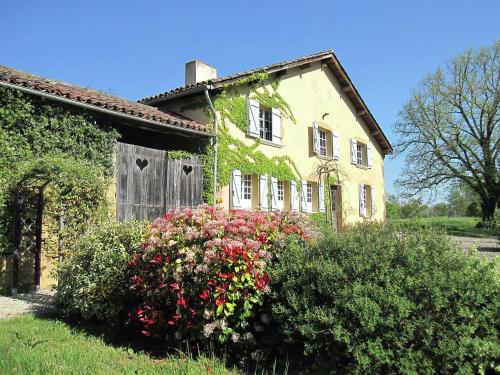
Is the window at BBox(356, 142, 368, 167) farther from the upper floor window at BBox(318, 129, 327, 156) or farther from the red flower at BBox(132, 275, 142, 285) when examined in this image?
the red flower at BBox(132, 275, 142, 285)

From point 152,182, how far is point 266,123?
5.81 m

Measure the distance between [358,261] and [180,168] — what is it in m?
7.84

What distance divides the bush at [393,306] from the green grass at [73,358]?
99 centimetres

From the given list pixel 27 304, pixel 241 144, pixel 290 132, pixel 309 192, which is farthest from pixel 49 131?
pixel 309 192

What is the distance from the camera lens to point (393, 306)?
3.63 m

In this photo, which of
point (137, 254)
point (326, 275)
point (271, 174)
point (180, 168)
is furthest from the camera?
point (271, 174)

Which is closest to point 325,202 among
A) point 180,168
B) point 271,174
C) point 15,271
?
point 271,174

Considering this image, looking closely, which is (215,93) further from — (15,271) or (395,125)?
(395,125)

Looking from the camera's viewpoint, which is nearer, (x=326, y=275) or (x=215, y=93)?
(x=326, y=275)

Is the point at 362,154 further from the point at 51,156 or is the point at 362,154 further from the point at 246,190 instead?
the point at 51,156

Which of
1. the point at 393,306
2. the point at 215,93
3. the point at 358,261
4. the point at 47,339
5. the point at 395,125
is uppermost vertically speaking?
the point at 395,125

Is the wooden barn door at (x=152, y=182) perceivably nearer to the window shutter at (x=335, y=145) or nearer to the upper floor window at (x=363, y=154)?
the window shutter at (x=335, y=145)

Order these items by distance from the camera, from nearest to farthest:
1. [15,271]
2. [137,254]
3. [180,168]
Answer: [137,254] → [15,271] → [180,168]

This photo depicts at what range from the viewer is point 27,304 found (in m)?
6.60
